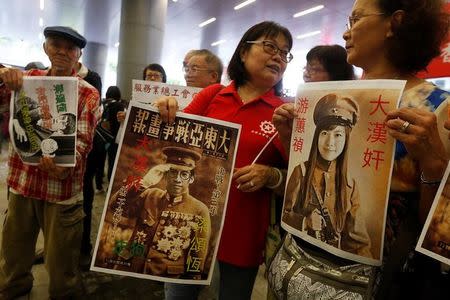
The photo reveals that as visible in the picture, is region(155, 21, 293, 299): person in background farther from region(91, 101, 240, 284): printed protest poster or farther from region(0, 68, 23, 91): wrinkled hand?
region(0, 68, 23, 91): wrinkled hand

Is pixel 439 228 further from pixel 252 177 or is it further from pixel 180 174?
pixel 180 174

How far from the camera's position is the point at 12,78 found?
5.14 feet

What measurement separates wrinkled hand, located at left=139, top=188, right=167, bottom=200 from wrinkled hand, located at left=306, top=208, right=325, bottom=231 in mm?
449

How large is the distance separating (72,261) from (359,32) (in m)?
1.98

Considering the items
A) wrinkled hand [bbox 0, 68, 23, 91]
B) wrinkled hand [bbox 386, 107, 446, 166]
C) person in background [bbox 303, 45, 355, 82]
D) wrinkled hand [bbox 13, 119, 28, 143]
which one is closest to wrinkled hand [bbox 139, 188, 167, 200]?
wrinkled hand [bbox 386, 107, 446, 166]

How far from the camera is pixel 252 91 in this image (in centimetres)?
128

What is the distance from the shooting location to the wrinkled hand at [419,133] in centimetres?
62

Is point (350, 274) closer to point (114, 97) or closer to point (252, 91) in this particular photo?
point (252, 91)

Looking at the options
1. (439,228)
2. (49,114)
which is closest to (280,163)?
(439,228)

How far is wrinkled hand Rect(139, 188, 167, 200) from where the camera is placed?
101cm

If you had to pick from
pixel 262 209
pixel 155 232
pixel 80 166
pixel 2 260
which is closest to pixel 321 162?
pixel 262 209

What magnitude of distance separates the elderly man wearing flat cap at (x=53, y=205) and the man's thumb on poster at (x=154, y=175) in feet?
2.80

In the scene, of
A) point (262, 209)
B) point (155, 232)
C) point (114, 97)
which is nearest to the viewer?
point (155, 232)

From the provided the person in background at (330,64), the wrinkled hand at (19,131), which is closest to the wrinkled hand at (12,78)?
the wrinkled hand at (19,131)
